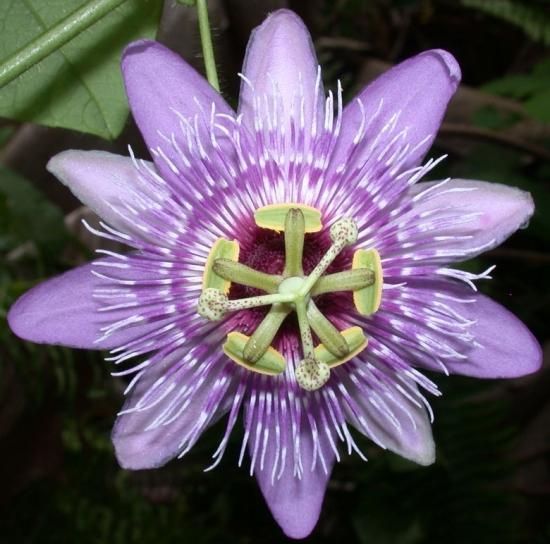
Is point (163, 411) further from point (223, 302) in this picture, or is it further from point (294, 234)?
point (294, 234)

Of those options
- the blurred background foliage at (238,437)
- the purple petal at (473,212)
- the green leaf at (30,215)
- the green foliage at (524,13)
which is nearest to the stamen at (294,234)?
the purple petal at (473,212)

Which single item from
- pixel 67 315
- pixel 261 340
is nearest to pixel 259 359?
pixel 261 340

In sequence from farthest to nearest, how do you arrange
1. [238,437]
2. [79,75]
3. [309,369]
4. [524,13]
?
[524,13] < [238,437] < [79,75] < [309,369]

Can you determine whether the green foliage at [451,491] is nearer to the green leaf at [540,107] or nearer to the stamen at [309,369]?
the green leaf at [540,107]

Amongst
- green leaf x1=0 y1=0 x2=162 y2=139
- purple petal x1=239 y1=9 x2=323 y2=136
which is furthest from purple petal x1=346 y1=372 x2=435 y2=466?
green leaf x1=0 y1=0 x2=162 y2=139

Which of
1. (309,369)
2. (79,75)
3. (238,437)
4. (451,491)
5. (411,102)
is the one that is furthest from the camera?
(451,491)

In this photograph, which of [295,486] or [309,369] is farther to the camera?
[295,486]

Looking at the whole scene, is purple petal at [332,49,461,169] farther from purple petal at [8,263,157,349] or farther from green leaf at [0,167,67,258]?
green leaf at [0,167,67,258]
